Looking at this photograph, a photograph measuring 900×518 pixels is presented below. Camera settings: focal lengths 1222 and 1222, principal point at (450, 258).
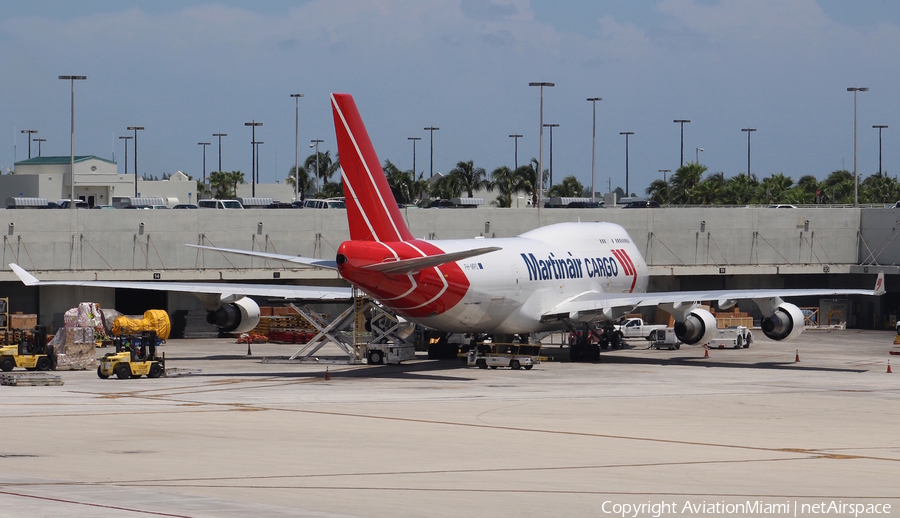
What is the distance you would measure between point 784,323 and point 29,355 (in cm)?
3049

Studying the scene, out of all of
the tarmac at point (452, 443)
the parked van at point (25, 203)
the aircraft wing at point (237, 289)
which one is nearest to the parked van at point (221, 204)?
the parked van at point (25, 203)

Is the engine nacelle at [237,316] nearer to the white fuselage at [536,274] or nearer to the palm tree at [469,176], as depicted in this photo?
the white fuselage at [536,274]

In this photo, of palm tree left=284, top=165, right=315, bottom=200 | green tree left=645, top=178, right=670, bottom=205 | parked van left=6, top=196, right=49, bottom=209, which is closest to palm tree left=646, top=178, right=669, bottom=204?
green tree left=645, top=178, right=670, bottom=205

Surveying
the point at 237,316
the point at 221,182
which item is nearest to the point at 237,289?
the point at 237,316

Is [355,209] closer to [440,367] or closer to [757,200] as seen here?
[440,367]

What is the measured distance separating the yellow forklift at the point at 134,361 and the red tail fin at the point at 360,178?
836cm

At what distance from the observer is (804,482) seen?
20.9 metres

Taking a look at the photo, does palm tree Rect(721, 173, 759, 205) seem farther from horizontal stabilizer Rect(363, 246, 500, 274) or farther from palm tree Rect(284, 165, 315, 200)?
horizontal stabilizer Rect(363, 246, 500, 274)

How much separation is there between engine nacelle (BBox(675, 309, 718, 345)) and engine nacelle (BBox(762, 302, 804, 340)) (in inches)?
94.1

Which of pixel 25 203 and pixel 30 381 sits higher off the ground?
pixel 25 203

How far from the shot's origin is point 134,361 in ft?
143

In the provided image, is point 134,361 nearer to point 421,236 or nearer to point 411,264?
point 411,264

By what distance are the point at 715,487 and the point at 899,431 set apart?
11.0m

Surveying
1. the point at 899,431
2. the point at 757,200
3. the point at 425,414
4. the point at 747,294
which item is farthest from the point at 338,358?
the point at 757,200
